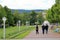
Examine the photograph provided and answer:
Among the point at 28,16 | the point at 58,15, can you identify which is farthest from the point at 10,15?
the point at 58,15

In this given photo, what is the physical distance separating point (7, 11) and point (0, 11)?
7804 mm

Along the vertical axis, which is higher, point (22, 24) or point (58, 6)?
point (58, 6)

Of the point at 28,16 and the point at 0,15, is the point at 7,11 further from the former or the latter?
the point at 28,16

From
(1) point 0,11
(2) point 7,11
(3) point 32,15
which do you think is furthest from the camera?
(3) point 32,15

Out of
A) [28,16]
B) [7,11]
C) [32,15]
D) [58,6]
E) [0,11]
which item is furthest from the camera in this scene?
[32,15]

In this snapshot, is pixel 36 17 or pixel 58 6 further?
pixel 36 17

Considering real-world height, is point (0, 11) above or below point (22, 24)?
above

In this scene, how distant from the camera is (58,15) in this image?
33.2 m

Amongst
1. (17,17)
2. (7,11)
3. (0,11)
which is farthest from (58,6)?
(17,17)

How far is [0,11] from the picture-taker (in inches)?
1688

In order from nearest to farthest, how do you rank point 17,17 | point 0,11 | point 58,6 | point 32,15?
point 58,6
point 0,11
point 17,17
point 32,15

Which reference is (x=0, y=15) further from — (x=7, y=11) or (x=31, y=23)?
(x=31, y=23)

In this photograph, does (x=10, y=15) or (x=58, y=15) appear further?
(x=10, y=15)

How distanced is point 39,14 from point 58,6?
127 feet
